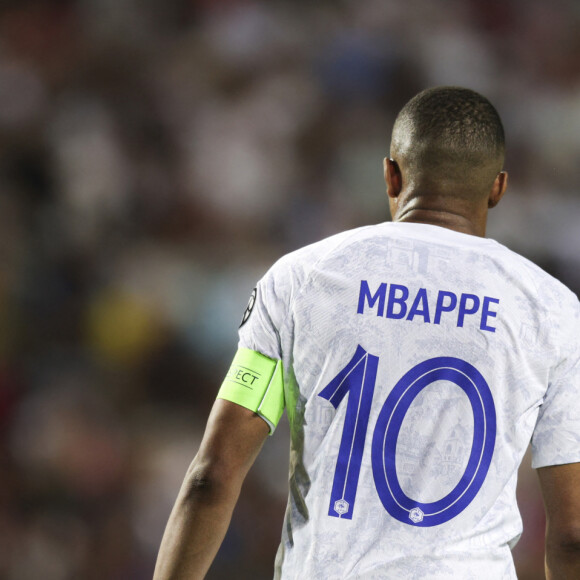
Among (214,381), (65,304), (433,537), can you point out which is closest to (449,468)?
(433,537)

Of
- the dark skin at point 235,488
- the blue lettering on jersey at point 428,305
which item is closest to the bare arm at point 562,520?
the dark skin at point 235,488

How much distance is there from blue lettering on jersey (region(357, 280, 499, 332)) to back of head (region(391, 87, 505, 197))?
18 centimetres

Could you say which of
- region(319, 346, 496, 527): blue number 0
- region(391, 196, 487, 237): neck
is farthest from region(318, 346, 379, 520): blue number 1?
region(391, 196, 487, 237): neck

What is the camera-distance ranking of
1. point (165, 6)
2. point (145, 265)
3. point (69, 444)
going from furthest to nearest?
1. point (165, 6)
2. point (145, 265)
3. point (69, 444)

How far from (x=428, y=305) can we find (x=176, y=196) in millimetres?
2067

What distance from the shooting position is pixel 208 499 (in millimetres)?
1041

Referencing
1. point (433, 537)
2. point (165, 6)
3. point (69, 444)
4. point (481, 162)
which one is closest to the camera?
point (433, 537)

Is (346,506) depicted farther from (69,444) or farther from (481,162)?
(69,444)

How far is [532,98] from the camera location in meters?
3.12

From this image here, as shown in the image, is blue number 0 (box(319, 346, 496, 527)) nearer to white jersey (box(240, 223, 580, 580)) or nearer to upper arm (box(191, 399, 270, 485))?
white jersey (box(240, 223, 580, 580))

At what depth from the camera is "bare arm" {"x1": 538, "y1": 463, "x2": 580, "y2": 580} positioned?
3.41 ft

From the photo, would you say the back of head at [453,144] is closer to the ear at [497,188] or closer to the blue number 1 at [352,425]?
the ear at [497,188]

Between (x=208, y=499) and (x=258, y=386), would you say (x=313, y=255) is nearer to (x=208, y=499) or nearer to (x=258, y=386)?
(x=258, y=386)

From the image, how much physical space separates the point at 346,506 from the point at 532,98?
2547mm
